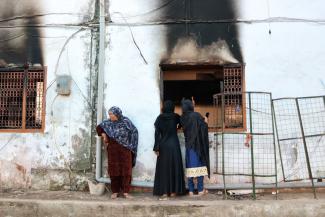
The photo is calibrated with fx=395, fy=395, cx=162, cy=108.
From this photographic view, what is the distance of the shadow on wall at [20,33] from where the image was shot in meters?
7.32

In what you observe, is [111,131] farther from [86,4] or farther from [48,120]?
[86,4]

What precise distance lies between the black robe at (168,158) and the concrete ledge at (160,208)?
300 millimetres

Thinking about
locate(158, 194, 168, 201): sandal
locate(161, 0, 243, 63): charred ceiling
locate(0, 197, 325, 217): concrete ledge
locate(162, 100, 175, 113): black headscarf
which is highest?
locate(161, 0, 243, 63): charred ceiling

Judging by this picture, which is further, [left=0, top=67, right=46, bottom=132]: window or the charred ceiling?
[left=0, top=67, right=46, bottom=132]: window

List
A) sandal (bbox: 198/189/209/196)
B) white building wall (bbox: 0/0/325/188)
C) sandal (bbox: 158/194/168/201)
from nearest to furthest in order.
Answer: sandal (bbox: 158/194/168/201), sandal (bbox: 198/189/209/196), white building wall (bbox: 0/0/325/188)

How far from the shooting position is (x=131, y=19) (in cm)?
708

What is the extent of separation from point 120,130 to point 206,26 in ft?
7.74

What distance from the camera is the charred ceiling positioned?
6855mm

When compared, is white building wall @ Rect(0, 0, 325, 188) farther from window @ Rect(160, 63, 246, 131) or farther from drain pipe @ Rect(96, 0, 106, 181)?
window @ Rect(160, 63, 246, 131)

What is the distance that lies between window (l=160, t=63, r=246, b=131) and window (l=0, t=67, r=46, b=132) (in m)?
2.29

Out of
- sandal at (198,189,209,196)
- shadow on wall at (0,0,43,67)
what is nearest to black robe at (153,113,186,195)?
sandal at (198,189,209,196)

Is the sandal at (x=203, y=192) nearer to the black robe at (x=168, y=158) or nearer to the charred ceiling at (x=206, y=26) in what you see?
the black robe at (x=168, y=158)

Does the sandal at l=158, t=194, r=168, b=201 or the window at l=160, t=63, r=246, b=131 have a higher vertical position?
the window at l=160, t=63, r=246, b=131

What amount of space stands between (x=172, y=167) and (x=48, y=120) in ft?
8.10
